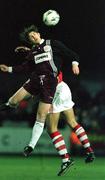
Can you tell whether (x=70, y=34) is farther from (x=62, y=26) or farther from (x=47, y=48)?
(x=47, y=48)

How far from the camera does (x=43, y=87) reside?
36.8 ft

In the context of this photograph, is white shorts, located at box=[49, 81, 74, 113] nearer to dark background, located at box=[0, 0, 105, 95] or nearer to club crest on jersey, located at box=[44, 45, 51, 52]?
club crest on jersey, located at box=[44, 45, 51, 52]

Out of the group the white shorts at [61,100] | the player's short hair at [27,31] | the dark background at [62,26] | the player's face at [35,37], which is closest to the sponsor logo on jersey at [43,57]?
the player's face at [35,37]

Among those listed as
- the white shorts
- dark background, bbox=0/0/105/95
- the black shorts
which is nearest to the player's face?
the black shorts

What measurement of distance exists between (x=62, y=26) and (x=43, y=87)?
1152 cm

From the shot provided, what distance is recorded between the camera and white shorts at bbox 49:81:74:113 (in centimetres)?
1138

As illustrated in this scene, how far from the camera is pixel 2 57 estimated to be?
23.5 meters

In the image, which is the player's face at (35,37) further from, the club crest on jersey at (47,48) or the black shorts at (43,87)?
the black shorts at (43,87)

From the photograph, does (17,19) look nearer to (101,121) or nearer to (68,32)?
(68,32)

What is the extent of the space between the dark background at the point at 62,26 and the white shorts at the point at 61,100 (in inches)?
392

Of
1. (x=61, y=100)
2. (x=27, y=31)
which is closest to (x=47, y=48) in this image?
(x=27, y=31)

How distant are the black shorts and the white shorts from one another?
192mm

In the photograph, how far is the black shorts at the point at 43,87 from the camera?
11.1 metres

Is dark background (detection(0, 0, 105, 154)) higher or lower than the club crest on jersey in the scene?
lower
